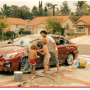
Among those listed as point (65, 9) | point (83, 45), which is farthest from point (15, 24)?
point (65, 9)

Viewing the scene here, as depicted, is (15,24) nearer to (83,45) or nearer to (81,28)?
(81,28)

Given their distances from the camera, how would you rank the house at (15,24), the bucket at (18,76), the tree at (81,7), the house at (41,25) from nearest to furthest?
the bucket at (18,76)
the house at (41,25)
the house at (15,24)
the tree at (81,7)

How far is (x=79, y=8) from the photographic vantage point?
351ft

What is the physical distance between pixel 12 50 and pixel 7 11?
90.0 metres

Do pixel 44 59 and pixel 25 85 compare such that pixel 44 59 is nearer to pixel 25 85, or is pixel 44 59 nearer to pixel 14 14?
pixel 25 85

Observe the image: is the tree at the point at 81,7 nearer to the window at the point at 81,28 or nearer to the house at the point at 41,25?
the house at the point at 41,25

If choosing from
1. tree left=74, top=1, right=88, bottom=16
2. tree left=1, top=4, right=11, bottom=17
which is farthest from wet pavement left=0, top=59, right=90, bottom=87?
tree left=74, top=1, right=88, bottom=16

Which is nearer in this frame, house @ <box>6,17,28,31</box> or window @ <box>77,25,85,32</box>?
window @ <box>77,25,85,32</box>

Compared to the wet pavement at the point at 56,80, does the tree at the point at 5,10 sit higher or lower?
higher

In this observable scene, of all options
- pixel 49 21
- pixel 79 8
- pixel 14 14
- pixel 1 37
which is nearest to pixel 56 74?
pixel 1 37

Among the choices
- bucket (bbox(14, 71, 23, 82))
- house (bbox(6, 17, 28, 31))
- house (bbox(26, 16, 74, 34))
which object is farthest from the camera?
house (bbox(6, 17, 28, 31))

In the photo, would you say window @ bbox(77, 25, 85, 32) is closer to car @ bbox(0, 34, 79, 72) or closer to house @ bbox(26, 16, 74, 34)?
house @ bbox(26, 16, 74, 34)

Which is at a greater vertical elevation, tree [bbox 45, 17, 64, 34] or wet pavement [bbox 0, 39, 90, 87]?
tree [bbox 45, 17, 64, 34]

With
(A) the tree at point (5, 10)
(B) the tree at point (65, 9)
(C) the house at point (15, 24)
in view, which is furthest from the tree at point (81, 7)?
(C) the house at point (15, 24)
